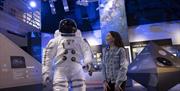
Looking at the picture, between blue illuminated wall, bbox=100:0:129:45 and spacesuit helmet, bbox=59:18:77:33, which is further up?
blue illuminated wall, bbox=100:0:129:45

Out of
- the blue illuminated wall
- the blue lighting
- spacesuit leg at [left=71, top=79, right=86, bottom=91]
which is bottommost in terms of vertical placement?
spacesuit leg at [left=71, top=79, right=86, bottom=91]

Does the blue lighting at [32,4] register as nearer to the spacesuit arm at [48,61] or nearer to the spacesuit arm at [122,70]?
the spacesuit arm at [48,61]

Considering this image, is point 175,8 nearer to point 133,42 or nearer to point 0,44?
point 133,42

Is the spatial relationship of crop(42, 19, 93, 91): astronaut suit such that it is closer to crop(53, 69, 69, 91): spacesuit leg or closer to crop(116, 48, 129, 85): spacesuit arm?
crop(53, 69, 69, 91): spacesuit leg

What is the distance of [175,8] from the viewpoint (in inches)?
384

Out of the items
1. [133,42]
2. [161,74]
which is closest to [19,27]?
[133,42]

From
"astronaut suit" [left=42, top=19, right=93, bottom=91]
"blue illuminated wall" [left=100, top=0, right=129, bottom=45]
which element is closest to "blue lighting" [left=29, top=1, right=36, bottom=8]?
"blue illuminated wall" [left=100, top=0, right=129, bottom=45]

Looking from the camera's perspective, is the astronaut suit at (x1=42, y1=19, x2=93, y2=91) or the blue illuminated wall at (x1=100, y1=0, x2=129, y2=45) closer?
the astronaut suit at (x1=42, y1=19, x2=93, y2=91)

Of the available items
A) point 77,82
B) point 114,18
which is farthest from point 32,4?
point 77,82

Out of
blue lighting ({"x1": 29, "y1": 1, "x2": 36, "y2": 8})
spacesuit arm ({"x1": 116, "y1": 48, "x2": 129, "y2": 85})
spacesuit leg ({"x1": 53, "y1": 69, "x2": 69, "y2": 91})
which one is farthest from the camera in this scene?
blue lighting ({"x1": 29, "y1": 1, "x2": 36, "y2": 8})

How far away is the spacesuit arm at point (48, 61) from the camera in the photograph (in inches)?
99.0

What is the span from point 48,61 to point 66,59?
21 centimetres

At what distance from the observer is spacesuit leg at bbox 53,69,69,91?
2432 mm

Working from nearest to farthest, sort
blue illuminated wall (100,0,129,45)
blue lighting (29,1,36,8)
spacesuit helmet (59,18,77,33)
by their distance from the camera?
spacesuit helmet (59,18,77,33) < blue illuminated wall (100,0,129,45) < blue lighting (29,1,36,8)
